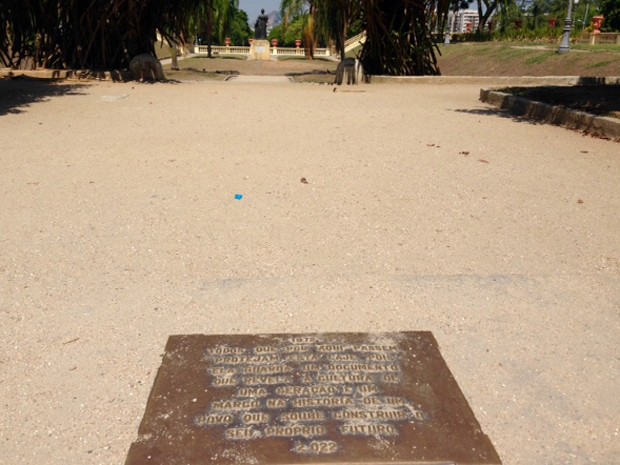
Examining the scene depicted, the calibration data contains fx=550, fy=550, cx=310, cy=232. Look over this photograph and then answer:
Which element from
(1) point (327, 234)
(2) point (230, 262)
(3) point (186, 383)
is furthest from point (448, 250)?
(3) point (186, 383)

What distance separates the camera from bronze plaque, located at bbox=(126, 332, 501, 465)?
2092 millimetres

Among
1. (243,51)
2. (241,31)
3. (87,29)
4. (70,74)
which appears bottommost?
(70,74)

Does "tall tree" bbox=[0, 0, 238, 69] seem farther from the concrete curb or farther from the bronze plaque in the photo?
the bronze plaque

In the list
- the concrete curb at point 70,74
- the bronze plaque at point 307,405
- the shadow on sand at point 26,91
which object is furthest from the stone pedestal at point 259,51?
the bronze plaque at point 307,405

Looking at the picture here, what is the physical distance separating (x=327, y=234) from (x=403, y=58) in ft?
46.8

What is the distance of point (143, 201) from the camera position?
198 inches

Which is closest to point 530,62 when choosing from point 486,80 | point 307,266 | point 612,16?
point 486,80

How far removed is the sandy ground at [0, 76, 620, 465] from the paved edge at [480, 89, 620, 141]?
1.72 feet

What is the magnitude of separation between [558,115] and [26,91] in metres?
11.4

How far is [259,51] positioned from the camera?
4572cm

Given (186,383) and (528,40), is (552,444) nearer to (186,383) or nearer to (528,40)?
(186,383)

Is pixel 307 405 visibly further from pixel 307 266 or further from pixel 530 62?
pixel 530 62

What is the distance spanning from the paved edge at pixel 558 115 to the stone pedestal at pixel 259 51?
36174 mm

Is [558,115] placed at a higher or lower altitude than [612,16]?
lower
